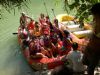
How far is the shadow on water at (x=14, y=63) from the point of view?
30.1 feet

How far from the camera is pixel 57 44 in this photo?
8266 millimetres

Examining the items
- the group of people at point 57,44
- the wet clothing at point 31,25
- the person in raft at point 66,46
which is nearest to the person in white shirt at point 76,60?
the group of people at point 57,44

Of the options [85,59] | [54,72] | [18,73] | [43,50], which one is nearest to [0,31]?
[18,73]

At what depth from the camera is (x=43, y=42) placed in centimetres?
858

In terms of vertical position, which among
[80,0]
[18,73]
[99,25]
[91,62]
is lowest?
[18,73]

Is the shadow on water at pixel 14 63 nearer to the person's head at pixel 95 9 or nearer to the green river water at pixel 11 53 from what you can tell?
the green river water at pixel 11 53

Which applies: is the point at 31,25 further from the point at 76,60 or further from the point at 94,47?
the point at 94,47

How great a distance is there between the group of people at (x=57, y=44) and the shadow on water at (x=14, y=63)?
2.71 feet

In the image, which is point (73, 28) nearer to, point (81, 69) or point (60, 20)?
point (60, 20)

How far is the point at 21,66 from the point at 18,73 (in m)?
0.51

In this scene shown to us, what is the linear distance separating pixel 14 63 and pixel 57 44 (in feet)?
7.85

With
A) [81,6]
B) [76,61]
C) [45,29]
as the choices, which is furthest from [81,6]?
[45,29]

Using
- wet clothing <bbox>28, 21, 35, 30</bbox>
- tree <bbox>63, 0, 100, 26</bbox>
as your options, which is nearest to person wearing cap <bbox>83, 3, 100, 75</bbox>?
tree <bbox>63, 0, 100, 26</bbox>

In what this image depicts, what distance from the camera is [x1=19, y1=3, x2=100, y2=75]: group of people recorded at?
13.1 ft
